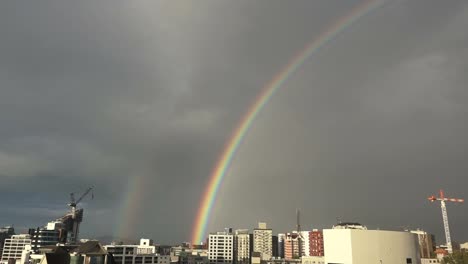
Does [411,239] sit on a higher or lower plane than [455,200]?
lower

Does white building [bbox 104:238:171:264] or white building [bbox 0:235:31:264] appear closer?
white building [bbox 104:238:171:264]

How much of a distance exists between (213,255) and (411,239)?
103m

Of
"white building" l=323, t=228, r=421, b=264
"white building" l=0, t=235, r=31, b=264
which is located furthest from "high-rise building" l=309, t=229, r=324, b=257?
"white building" l=0, t=235, r=31, b=264

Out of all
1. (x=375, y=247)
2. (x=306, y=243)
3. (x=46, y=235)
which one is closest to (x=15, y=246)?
(x=46, y=235)

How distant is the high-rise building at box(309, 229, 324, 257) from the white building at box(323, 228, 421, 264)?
91262 millimetres

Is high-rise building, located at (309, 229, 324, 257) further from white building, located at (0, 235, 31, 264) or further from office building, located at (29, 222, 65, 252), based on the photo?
white building, located at (0, 235, 31, 264)

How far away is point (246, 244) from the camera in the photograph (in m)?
193

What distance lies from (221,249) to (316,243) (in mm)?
46758

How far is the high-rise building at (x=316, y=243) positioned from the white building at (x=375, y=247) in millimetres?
91262

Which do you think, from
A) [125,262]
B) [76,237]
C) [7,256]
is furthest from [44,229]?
[125,262]

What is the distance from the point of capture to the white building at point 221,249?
162 m

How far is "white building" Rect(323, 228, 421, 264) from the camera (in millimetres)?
76938

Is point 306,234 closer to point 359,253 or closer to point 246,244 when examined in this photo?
point 246,244

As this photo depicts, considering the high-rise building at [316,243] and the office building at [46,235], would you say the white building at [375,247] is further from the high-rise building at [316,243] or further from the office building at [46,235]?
the office building at [46,235]
